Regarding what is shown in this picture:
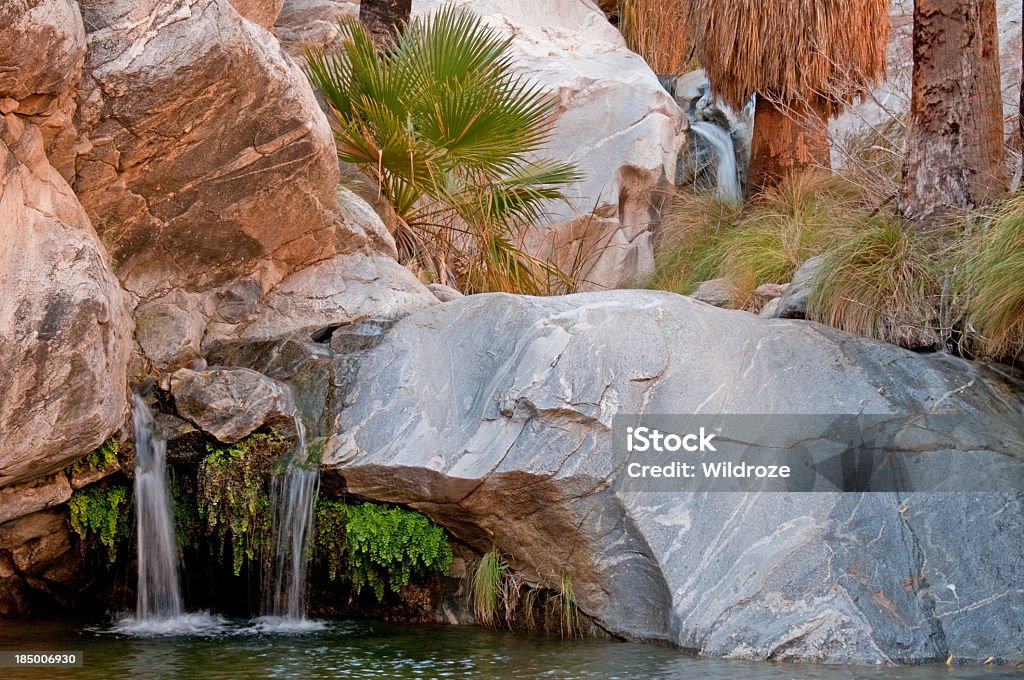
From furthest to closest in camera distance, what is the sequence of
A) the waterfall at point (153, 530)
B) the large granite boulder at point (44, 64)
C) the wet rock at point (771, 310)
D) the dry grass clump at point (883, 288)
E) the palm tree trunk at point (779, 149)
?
the palm tree trunk at point (779, 149) < the wet rock at point (771, 310) < the dry grass clump at point (883, 288) < the waterfall at point (153, 530) < the large granite boulder at point (44, 64)

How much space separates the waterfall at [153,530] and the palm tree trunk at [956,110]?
5.03 m

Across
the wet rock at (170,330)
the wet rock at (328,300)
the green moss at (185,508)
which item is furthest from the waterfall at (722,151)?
the green moss at (185,508)

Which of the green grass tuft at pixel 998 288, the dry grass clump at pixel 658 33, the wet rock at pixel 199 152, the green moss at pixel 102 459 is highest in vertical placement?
the dry grass clump at pixel 658 33

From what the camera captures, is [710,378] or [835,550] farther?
[710,378]

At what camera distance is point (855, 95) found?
10906 mm

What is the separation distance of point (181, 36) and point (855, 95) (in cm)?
733

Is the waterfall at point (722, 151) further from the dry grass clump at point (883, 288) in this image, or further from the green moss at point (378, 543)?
the green moss at point (378, 543)

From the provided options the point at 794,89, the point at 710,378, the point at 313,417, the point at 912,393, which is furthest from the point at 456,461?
the point at 794,89

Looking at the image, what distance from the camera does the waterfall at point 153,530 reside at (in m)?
5.97

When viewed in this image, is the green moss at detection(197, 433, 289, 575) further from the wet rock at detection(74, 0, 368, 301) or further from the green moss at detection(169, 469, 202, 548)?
the wet rock at detection(74, 0, 368, 301)

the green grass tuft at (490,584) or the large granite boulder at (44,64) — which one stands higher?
the large granite boulder at (44,64)

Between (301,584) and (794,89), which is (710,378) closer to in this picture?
(301,584)

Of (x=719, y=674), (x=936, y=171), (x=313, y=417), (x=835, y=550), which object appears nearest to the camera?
(x=719, y=674)

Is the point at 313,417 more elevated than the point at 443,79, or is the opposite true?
the point at 443,79
